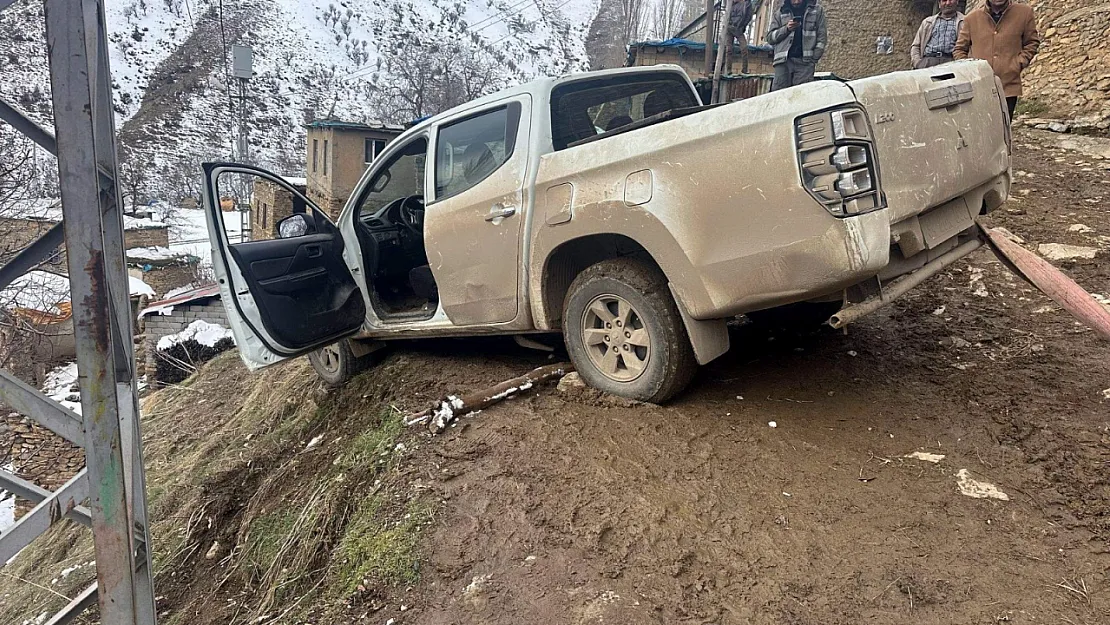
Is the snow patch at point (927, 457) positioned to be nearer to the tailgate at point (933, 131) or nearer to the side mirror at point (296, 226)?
the tailgate at point (933, 131)

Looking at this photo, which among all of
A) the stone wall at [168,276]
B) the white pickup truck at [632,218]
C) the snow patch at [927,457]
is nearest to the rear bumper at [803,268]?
the white pickup truck at [632,218]

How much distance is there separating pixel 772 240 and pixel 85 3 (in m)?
2.52

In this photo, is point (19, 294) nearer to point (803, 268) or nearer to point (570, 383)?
point (570, 383)

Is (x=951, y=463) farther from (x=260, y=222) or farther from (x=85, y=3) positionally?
(x=260, y=222)

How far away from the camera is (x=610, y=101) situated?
14.0 ft

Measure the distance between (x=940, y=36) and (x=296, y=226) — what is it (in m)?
6.70

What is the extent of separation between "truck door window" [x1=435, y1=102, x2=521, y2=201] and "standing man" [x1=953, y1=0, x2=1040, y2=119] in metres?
5.03

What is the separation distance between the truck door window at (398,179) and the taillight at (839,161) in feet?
9.39

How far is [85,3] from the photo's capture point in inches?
83.7

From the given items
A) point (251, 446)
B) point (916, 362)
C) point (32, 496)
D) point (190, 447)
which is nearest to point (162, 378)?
point (190, 447)

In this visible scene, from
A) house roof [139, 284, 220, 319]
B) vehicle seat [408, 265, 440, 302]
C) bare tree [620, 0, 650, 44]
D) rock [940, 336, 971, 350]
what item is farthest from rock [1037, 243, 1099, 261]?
bare tree [620, 0, 650, 44]

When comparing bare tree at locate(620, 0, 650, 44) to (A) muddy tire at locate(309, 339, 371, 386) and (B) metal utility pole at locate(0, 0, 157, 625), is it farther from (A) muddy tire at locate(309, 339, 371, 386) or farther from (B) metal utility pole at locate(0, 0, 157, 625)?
(B) metal utility pole at locate(0, 0, 157, 625)

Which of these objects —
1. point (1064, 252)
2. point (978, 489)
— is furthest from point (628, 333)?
point (1064, 252)

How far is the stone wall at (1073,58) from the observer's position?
920 centimetres
